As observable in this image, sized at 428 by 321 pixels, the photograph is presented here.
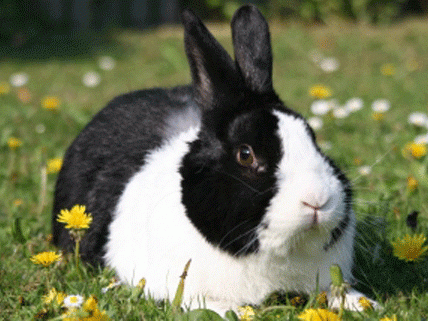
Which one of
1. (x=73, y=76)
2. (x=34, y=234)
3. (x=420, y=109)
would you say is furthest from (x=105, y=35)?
(x=34, y=234)

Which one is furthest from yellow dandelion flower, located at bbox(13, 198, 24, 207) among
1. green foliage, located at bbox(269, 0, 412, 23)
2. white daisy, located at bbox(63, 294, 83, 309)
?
green foliage, located at bbox(269, 0, 412, 23)

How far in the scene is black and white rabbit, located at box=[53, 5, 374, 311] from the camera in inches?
71.9

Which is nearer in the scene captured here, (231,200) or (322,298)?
(231,200)

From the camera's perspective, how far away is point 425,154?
3.30 meters

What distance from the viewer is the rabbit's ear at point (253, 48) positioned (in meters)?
2.17

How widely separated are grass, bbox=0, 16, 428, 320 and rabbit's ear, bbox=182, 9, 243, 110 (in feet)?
1.96

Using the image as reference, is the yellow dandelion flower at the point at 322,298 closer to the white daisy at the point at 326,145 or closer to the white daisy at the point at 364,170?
the white daisy at the point at 364,170

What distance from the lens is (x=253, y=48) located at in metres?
2.25

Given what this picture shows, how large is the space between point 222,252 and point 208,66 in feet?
2.03

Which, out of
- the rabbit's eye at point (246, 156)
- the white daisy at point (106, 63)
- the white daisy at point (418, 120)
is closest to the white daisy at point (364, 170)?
the white daisy at point (418, 120)

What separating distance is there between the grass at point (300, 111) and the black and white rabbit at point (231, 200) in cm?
12

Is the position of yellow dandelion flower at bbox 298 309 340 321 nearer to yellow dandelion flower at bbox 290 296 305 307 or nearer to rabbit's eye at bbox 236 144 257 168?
yellow dandelion flower at bbox 290 296 305 307

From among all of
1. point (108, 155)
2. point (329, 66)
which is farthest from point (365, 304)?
point (329, 66)

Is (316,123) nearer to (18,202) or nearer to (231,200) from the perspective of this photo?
(18,202)
